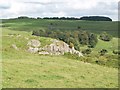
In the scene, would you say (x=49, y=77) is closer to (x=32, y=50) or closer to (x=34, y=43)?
(x=32, y=50)

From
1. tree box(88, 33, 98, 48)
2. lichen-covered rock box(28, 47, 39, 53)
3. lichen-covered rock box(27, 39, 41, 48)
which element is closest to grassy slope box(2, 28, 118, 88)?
lichen-covered rock box(28, 47, 39, 53)

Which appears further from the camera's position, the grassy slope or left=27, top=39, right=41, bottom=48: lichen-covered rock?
left=27, top=39, right=41, bottom=48: lichen-covered rock

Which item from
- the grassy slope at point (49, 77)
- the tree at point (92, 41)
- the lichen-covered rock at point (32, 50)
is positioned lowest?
the tree at point (92, 41)

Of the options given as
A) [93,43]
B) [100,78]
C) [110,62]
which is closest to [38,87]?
[100,78]

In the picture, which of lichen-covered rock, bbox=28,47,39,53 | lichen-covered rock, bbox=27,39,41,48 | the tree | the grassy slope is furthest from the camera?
the tree

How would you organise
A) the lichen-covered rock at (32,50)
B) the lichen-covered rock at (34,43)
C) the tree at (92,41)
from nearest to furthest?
1. the lichen-covered rock at (32,50)
2. the lichen-covered rock at (34,43)
3. the tree at (92,41)

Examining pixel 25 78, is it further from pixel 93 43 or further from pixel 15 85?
pixel 93 43

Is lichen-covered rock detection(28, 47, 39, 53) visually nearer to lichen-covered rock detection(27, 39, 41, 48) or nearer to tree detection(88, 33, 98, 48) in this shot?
lichen-covered rock detection(27, 39, 41, 48)

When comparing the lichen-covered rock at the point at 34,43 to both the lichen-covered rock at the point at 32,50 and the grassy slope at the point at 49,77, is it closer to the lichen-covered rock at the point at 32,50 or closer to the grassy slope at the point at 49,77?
the lichen-covered rock at the point at 32,50

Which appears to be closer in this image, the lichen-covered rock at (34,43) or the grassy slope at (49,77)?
the grassy slope at (49,77)

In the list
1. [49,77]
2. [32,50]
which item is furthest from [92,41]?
[49,77]

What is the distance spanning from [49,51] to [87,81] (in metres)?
20.5

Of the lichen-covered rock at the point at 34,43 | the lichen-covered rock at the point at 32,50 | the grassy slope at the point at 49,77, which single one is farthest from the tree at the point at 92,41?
the grassy slope at the point at 49,77

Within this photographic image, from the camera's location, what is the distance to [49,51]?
42.4 metres
